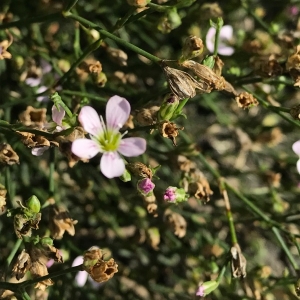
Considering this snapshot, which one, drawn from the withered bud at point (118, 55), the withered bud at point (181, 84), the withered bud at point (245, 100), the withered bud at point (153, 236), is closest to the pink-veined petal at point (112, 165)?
the withered bud at point (181, 84)

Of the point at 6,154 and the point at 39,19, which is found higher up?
the point at 39,19

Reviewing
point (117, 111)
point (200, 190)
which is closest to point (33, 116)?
point (117, 111)

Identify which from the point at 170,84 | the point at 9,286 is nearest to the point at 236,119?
the point at 170,84

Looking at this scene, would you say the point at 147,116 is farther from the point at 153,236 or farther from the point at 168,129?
the point at 153,236

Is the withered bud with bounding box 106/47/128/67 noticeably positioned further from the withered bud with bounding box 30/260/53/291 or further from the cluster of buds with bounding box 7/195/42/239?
the withered bud with bounding box 30/260/53/291

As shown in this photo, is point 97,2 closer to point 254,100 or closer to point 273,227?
point 254,100

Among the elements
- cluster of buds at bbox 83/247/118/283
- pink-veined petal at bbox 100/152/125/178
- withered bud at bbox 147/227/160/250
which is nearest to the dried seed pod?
pink-veined petal at bbox 100/152/125/178

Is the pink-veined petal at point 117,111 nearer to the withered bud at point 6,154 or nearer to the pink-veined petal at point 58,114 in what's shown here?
the pink-veined petal at point 58,114
